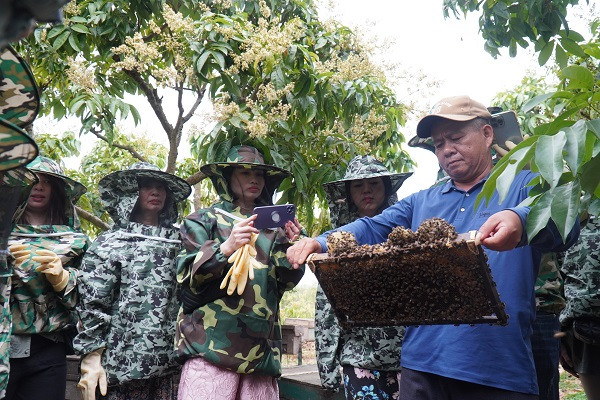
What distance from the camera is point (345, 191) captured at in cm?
509

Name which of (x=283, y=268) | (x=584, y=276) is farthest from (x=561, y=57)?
(x=283, y=268)

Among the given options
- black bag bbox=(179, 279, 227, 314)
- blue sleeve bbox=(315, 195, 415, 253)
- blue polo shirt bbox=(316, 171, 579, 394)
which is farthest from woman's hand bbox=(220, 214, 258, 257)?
blue polo shirt bbox=(316, 171, 579, 394)

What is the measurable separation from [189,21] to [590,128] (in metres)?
3.71

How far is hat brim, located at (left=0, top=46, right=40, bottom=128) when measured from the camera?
218cm

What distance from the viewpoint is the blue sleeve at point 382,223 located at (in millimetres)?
3379

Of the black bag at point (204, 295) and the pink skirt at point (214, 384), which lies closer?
the pink skirt at point (214, 384)

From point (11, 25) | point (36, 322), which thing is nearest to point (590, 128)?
point (11, 25)

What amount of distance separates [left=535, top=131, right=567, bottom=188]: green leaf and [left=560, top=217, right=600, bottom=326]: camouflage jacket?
2481mm

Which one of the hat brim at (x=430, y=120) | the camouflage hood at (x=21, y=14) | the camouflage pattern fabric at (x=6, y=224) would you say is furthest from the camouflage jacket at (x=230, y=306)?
the camouflage hood at (x=21, y=14)

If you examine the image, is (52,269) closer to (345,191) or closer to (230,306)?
(230,306)

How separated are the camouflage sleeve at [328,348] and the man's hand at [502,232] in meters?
2.30

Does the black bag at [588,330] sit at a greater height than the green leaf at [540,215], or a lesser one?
lesser

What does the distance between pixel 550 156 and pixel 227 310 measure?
263 centimetres

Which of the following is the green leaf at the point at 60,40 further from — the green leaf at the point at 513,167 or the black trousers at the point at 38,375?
the green leaf at the point at 513,167
